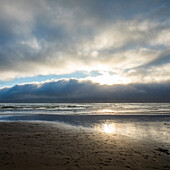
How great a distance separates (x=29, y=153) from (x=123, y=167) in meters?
5.63

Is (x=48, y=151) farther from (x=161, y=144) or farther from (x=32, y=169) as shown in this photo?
(x=161, y=144)

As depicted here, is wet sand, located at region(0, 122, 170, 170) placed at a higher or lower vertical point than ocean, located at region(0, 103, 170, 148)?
higher

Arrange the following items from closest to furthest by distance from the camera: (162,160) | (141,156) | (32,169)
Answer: (32,169) → (162,160) → (141,156)

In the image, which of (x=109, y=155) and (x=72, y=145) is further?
(x=72, y=145)

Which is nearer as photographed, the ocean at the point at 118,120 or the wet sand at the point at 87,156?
the wet sand at the point at 87,156

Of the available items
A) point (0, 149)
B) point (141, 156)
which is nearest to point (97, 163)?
point (141, 156)

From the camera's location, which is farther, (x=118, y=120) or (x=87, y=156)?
(x=118, y=120)

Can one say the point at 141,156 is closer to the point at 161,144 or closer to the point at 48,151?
the point at 161,144

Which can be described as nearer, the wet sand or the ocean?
the wet sand

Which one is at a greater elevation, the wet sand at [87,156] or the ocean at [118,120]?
the wet sand at [87,156]

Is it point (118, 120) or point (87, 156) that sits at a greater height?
point (87, 156)

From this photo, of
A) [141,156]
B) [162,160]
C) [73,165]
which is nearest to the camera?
[73,165]

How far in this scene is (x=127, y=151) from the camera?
31.8 ft

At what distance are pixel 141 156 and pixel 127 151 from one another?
3.48ft
